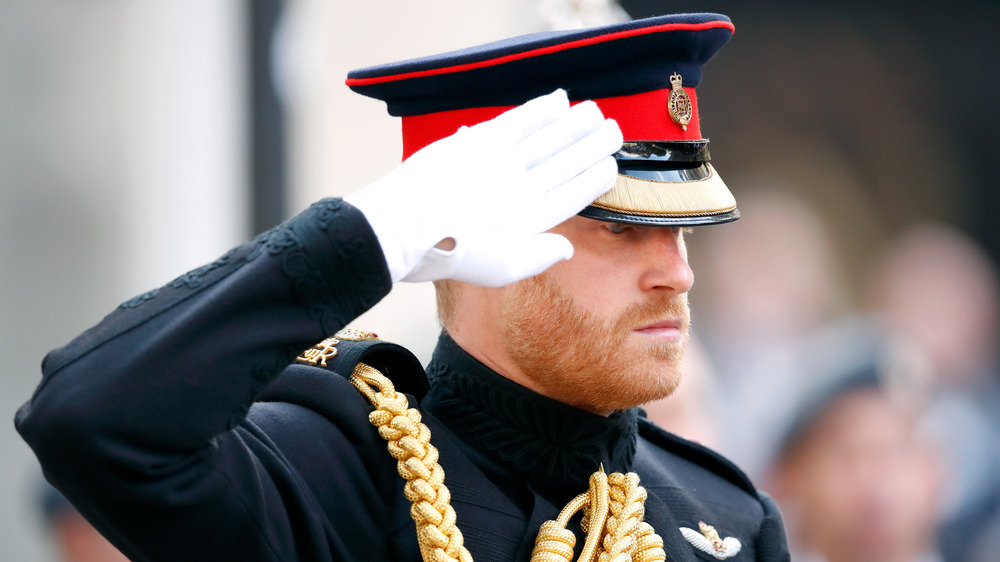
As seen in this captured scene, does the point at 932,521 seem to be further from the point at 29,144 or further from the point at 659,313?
the point at 29,144

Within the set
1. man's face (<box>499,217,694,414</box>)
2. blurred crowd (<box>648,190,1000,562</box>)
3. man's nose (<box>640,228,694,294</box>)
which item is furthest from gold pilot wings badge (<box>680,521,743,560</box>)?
blurred crowd (<box>648,190,1000,562</box>)

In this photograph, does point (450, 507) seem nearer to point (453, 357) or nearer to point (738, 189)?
point (453, 357)

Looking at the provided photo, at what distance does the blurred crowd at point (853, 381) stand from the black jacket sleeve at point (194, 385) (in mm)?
3389

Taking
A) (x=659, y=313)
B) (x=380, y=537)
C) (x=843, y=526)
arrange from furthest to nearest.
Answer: (x=843, y=526)
(x=659, y=313)
(x=380, y=537)

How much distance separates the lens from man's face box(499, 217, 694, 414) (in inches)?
85.0

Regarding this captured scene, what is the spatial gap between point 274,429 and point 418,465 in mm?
240

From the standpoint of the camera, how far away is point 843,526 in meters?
5.18

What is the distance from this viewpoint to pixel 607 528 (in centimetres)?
211

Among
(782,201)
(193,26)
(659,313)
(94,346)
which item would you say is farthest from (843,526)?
(94,346)

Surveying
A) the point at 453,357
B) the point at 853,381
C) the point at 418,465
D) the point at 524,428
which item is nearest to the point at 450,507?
the point at 418,465

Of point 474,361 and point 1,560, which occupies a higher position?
point 474,361

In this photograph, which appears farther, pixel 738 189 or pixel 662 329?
pixel 738 189

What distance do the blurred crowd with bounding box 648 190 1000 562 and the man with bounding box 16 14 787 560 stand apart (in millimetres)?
2804

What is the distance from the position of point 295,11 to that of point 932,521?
3.84 m
